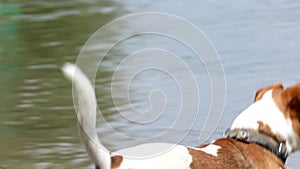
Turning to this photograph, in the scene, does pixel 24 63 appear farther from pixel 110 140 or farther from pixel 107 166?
pixel 107 166

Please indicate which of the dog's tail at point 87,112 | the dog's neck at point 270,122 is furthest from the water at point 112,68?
the dog's tail at point 87,112

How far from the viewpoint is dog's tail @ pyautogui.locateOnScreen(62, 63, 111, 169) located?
4.39m

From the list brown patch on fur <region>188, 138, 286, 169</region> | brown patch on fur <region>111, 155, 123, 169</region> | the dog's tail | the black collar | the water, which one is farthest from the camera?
the water

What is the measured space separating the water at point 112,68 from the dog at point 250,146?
1.13 meters

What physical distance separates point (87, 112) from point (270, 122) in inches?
51.6

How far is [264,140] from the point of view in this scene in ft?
17.1

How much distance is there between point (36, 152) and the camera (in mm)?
6969

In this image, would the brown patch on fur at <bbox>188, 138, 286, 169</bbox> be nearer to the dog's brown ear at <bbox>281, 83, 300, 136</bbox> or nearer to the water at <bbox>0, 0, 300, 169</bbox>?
the dog's brown ear at <bbox>281, 83, 300, 136</bbox>

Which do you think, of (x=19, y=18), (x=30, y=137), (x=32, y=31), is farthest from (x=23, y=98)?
(x=19, y=18)

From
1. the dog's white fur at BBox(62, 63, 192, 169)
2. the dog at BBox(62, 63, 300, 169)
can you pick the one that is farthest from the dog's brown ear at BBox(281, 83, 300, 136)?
the dog's white fur at BBox(62, 63, 192, 169)

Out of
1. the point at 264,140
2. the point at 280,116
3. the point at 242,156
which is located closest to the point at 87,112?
the point at 242,156

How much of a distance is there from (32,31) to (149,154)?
6.00 metres

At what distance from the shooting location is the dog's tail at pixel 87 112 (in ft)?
14.4

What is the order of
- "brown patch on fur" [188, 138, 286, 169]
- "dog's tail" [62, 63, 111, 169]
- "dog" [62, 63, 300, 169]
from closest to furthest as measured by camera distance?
"dog's tail" [62, 63, 111, 169] → "dog" [62, 63, 300, 169] → "brown patch on fur" [188, 138, 286, 169]
